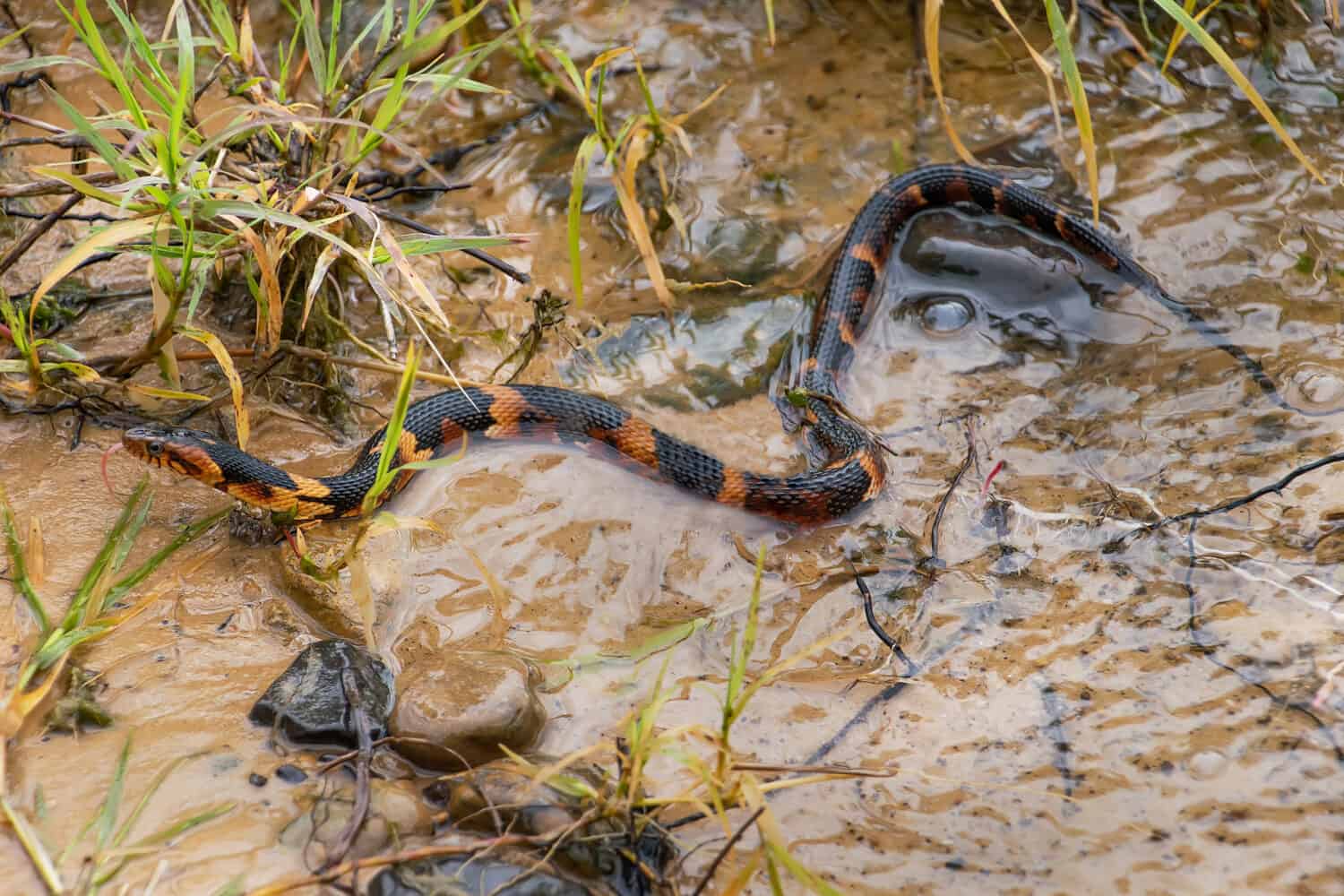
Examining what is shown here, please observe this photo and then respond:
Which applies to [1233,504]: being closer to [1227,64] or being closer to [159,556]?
[1227,64]

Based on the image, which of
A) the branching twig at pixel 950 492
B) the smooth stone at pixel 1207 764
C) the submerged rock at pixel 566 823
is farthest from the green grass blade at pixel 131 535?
the smooth stone at pixel 1207 764

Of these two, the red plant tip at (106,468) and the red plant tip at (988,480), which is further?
the red plant tip at (988,480)

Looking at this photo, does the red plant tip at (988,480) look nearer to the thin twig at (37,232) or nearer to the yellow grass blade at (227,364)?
the yellow grass blade at (227,364)

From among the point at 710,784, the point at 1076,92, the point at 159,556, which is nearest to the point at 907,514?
the point at 1076,92

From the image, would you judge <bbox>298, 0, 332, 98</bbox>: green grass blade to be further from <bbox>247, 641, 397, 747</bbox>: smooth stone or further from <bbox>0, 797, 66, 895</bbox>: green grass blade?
<bbox>0, 797, 66, 895</bbox>: green grass blade

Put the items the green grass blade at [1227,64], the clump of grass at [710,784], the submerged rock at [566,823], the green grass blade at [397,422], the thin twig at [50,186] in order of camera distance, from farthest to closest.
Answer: the green grass blade at [1227,64] < the thin twig at [50,186] < the green grass blade at [397,422] < the submerged rock at [566,823] < the clump of grass at [710,784]

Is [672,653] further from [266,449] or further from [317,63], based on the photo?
[317,63]

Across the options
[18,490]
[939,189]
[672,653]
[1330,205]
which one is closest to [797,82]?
[939,189]
